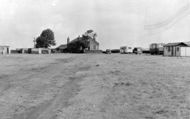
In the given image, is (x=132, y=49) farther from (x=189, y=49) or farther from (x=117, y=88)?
(x=117, y=88)

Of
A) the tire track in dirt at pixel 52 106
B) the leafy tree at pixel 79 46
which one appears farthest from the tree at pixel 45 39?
the tire track in dirt at pixel 52 106

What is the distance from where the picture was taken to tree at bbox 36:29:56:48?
11925 centimetres

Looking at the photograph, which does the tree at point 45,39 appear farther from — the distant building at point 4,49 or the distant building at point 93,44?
the distant building at point 4,49

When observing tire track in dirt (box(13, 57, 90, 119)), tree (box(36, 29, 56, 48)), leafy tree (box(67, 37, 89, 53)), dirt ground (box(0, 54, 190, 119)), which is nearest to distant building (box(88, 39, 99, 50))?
leafy tree (box(67, 37, 89, 53))

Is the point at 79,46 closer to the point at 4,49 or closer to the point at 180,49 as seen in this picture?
the point at 4,49

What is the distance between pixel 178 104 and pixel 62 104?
4556mm

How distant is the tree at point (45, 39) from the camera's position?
119250 mm

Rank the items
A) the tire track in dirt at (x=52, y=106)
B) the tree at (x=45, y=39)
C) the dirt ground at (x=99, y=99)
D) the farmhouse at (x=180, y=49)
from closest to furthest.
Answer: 1. the dirt ground at (x=99, y=99)
2. the tire track in dirt at (x=52, y=106)
3. the farmhouse at (x=180, y=49)
4. the tree at (x=45, y=39)

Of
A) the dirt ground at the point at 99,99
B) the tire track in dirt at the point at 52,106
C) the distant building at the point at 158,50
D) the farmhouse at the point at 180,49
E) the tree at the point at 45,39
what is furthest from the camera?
the tree at the point at 45,39

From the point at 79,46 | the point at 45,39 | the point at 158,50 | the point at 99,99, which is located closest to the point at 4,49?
the point at 79,46

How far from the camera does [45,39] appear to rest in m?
119

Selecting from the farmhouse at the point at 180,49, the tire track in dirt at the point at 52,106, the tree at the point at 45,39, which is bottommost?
the tire track in dirt at the point at 52,106

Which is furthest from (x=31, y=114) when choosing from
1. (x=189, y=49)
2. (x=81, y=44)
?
Answer: (x=81, y=44)

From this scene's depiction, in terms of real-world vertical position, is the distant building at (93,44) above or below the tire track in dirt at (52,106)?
above
